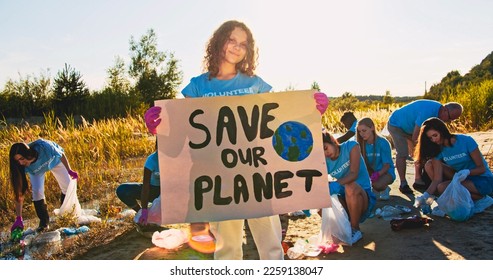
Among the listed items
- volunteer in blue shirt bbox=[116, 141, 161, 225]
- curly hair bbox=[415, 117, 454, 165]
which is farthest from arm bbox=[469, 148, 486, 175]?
volunteer in blue shirt bbox=[116, 141, 161, 225]

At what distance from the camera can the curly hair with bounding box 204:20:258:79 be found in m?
2.51

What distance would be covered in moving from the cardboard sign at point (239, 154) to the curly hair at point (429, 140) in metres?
2.23

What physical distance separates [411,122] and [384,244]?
2.66m

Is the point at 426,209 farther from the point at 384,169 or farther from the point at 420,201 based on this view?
the point at 384,169

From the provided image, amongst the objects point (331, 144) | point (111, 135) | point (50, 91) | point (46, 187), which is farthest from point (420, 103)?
point (50, 91)

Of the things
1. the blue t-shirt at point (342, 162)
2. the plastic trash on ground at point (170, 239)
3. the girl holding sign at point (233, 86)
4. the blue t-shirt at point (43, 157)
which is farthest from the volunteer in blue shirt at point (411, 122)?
the blue t-shirt at point (43, 157)

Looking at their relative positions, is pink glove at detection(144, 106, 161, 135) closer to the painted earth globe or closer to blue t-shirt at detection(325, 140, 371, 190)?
the painted earth globe

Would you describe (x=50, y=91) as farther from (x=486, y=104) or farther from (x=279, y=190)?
(x=279, y=190)

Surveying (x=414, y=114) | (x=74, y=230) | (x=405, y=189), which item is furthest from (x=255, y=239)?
(x=414, y=114)

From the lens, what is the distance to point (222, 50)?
2.51 metres

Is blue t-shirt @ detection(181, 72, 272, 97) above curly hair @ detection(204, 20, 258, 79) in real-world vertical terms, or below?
below

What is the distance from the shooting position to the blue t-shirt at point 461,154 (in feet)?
14.2

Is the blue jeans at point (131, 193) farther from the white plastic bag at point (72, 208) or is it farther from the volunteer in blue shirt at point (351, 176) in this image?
the volunteer in blue shirt at point (351, 176)

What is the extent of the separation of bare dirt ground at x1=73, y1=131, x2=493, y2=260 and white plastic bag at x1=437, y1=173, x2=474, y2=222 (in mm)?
61
